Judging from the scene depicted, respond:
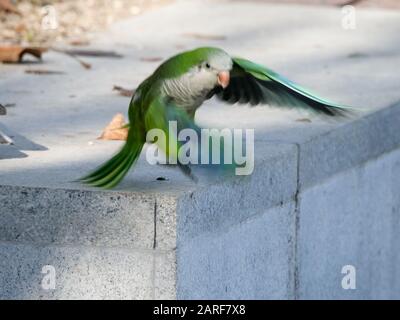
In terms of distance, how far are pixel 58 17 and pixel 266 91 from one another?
12.8 ft

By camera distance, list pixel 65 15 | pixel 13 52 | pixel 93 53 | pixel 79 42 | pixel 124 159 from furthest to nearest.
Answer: pixel 65 15, pixel 79 42, pixel 93 53, pixel 13 52, pixel 124 159

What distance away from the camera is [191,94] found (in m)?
3.17

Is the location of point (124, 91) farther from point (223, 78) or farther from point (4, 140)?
point (223, 78)

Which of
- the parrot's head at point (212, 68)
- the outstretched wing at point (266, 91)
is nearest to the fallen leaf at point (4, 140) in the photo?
the outstretched wing at point (266, 91)

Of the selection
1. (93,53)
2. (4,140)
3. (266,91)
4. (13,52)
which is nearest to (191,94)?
(266,91)

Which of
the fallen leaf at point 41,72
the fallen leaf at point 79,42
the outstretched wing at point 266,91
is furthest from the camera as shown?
the fallen leaf at point 79,42

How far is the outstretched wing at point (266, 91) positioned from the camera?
325 cm

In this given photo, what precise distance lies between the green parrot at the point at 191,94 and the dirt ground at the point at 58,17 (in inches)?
126

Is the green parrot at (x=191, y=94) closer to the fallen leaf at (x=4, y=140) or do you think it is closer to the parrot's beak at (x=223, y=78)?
the parrot's beak at (x=223, y=78)

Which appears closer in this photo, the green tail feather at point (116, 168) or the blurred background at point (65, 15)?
the green tail feather at point (116, 168)

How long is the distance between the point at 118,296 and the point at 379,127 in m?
1.68

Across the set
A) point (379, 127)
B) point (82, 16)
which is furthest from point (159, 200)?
point (82, 16)

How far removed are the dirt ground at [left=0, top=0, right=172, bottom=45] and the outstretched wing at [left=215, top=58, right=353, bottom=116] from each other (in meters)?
3.19

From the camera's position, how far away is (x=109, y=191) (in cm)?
333
